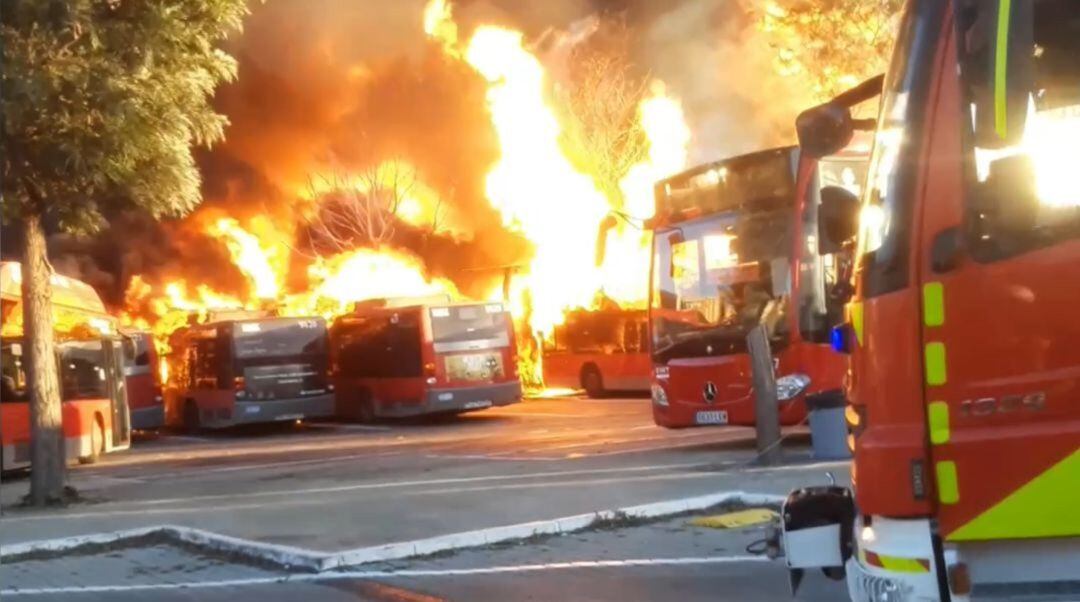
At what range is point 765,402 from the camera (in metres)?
13.8

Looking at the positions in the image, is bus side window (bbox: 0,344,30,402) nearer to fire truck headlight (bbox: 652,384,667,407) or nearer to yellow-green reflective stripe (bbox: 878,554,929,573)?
fire truck headlight (bbox: 652,384,667,407)

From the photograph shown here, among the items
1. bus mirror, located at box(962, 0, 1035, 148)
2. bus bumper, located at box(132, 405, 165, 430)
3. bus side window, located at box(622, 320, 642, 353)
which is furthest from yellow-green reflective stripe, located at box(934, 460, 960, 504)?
bus side window, located at box(622, 320, 642, 353)

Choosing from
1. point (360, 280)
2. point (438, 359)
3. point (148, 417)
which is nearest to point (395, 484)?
point (438, 359)

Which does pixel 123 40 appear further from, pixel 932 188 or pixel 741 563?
pixel 932 188

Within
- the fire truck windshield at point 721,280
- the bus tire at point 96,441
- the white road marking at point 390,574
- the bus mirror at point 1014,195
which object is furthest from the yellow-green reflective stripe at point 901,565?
the bus tire at point 96,441

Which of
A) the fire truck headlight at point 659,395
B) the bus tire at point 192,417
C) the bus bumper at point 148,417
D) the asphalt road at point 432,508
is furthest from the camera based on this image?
the bus tire at point 192,417

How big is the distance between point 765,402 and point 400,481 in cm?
441

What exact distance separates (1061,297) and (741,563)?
4969mm

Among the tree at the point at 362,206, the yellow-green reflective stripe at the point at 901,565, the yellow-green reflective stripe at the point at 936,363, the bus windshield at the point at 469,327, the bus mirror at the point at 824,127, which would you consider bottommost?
the yellow-green reflective stripe at the point at 901,565

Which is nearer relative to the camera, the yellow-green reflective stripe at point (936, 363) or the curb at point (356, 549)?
the yellow-green reflective stripe at point (936, 363)

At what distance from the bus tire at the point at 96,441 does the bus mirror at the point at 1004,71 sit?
19.6 m

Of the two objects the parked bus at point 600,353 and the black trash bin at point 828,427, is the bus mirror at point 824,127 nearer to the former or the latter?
the black trash bin at point 828,427

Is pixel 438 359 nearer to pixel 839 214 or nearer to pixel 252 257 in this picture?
pixel 252 257

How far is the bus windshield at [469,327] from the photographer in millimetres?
26547
